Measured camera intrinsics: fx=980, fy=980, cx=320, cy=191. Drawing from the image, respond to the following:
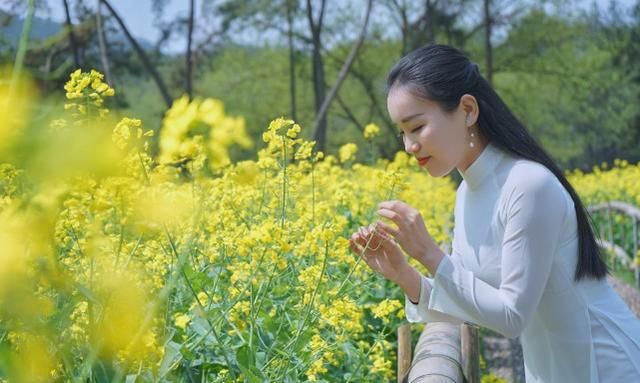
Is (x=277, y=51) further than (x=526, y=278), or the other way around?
(x=277, y=51)

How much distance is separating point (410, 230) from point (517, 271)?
0.20 metres

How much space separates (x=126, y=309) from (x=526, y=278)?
3.13ft

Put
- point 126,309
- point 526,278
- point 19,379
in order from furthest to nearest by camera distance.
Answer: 1. point 526,278
2. point 126,309
3. point 19,379

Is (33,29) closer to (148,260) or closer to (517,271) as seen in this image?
(517,271)

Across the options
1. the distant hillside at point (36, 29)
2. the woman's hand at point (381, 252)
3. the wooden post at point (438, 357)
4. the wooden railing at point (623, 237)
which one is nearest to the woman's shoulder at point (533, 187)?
the woman's hand at point (381, 252)

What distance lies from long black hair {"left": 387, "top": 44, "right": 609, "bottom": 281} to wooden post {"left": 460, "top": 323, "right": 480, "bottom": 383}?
34.9 inches

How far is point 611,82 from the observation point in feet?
88.7

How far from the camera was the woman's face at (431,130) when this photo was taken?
6.10 feet

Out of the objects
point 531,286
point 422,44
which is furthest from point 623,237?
point 422,44

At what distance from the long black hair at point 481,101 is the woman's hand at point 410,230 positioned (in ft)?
0.88

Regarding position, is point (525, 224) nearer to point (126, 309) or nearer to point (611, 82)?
point (126, 309)

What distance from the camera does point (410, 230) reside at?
1.72m

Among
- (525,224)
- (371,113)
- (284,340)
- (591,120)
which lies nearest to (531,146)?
(525,224)

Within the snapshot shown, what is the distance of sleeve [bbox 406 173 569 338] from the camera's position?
1.70 metres
